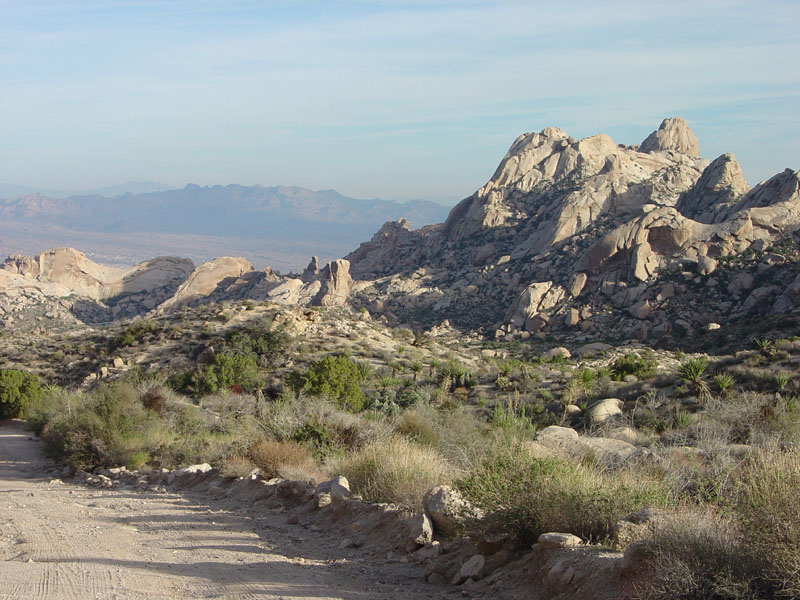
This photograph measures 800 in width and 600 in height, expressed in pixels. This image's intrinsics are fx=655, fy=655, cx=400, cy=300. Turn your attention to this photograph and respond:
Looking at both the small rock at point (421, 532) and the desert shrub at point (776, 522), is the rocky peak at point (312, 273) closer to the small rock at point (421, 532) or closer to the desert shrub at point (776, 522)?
the small rock at point (421, 532)

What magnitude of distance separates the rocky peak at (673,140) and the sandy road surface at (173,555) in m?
94.8

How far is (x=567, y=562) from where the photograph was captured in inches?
199

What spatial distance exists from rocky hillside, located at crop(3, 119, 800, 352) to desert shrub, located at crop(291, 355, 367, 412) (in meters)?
26.9

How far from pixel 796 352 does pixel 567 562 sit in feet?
66.1

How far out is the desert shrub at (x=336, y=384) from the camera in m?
20.0

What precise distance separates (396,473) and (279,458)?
3.61m

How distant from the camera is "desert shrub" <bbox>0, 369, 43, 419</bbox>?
78.9 ft

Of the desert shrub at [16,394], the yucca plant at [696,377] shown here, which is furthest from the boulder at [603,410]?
the desert shrub at [16,394]

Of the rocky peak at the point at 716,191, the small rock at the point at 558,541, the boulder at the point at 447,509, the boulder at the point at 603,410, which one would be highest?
the rocky peak at the point at 716,191

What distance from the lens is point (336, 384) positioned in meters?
20.5

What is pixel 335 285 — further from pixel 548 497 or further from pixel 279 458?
pixel 548 497

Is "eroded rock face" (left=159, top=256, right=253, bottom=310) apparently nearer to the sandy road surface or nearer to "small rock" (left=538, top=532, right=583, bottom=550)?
the sandy road surface

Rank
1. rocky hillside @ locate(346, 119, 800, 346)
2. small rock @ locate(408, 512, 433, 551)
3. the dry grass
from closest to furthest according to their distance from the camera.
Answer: small rock @ locate(408, 512, 433, 551) < the dry grass < rocky hillside @ locate(346, 119, 800, 346)

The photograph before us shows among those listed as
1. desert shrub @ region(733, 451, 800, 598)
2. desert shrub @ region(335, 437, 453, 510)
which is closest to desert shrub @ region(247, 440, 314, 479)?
desert shrub @ region(335, 437, 453, 510)
